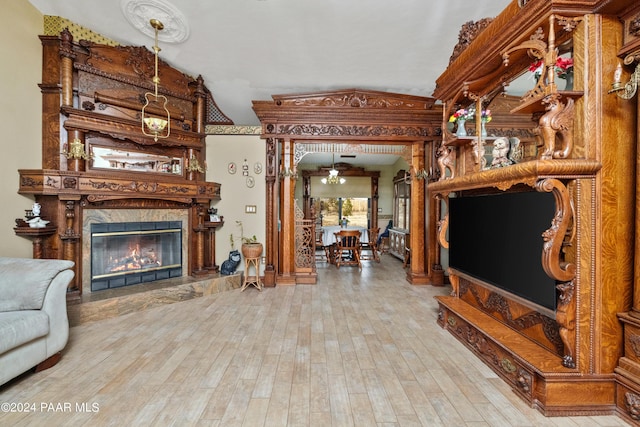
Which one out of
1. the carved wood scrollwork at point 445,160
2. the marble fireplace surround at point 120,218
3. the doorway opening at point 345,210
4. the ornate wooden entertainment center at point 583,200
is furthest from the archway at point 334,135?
the doorway opening at point 345,210

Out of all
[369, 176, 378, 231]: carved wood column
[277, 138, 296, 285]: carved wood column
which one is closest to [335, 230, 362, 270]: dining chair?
[277, 138, 296, 285]: carved wood column

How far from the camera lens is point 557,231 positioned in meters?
1.71

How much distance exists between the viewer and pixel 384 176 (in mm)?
9742

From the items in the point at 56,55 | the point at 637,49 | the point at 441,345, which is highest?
the point at 56,55

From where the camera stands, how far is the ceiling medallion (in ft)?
10.5

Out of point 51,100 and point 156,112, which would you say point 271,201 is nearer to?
point 156,112

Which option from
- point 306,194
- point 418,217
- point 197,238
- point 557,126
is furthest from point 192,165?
point 306,194

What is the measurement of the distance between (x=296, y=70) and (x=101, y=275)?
393 cm

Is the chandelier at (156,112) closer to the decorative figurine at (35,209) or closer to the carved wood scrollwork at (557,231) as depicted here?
the decorative figurine at (35,209)

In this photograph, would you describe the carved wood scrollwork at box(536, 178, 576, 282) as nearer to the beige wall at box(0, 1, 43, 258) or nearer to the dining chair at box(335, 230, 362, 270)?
the dining chair at box(335, 230, 362, 270)

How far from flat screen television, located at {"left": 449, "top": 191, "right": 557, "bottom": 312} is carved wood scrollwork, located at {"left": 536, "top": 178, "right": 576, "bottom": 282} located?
0.16 meters

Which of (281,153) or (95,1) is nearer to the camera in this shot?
(95,1)

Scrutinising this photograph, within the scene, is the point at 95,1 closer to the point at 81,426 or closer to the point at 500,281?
the point at 81,426

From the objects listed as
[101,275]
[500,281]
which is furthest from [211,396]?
[101,275]
